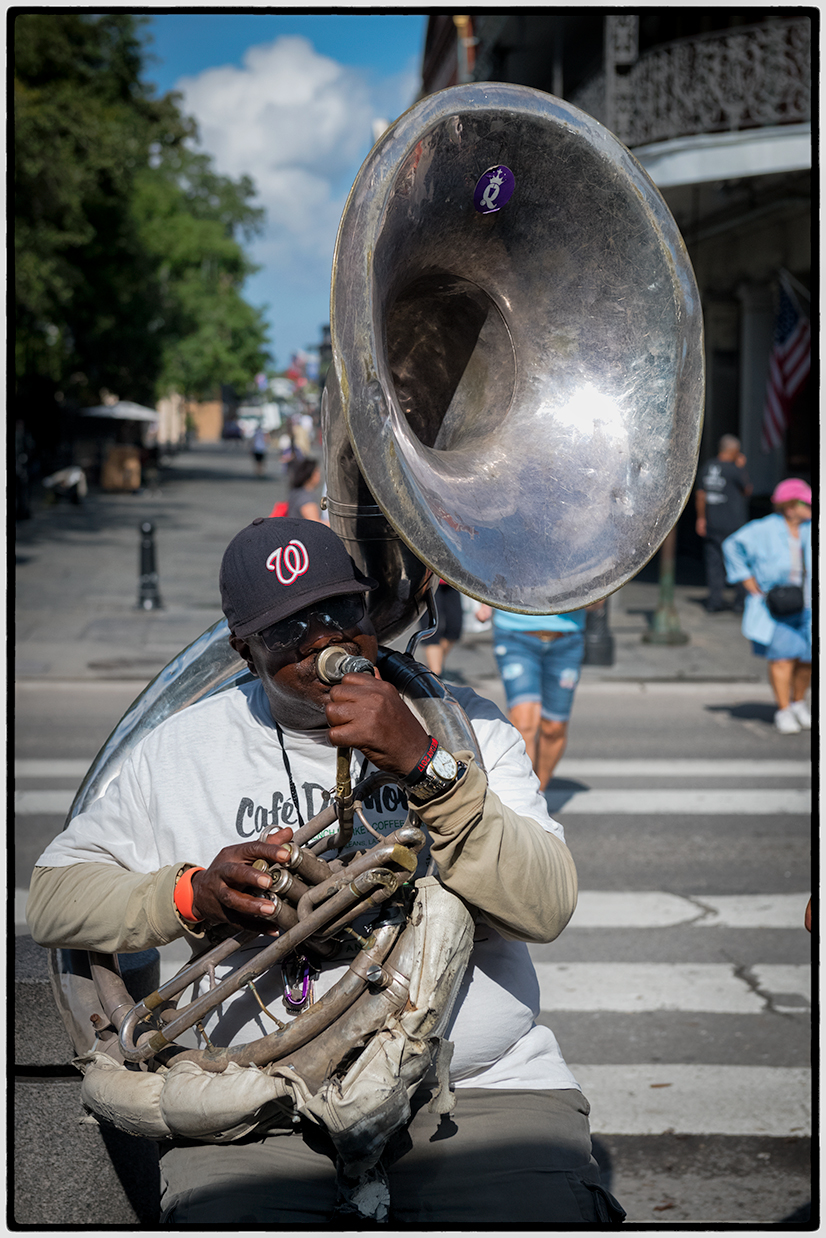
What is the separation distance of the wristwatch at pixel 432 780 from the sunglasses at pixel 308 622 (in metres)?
0.33

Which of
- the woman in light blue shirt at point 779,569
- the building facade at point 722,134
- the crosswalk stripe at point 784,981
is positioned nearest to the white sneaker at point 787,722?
the woman in light blue shirt at point 779,569

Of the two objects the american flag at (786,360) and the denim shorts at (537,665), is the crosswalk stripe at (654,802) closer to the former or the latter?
the denim shorts at (537,665)

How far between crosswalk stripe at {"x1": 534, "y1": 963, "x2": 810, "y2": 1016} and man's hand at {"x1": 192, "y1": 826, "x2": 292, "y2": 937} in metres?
2.82

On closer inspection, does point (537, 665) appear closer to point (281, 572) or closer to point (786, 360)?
point (281, 572)

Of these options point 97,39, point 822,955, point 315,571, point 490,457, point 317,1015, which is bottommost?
point 822,955

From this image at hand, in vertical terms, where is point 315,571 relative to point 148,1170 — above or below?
above

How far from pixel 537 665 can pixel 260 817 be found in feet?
11.9

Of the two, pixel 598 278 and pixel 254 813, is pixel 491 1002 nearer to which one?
pixel 254 813

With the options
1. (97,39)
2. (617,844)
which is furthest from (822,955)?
(97,39)

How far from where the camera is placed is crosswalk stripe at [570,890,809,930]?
5316 mm

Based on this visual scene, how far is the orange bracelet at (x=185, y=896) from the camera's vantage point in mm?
2057

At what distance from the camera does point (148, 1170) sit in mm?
2695

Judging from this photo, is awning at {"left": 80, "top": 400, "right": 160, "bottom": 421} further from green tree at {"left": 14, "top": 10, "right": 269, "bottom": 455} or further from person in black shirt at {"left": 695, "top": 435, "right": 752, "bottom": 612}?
person in black shirt at {"left": 695, "top": 435, "right": 752, "bottom": 612}

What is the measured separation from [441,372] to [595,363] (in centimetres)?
30
